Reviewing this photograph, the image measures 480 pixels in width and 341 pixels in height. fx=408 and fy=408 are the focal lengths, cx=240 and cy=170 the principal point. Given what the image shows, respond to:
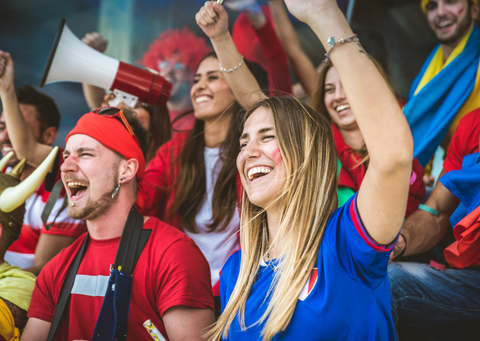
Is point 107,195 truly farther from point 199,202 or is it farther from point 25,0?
point 25,0

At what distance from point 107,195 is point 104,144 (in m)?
Answer: 0.27

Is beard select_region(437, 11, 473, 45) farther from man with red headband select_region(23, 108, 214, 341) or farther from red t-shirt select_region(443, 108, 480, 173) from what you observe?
man with red headband select_region(23, 108, 214, 341)

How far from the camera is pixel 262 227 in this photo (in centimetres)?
178

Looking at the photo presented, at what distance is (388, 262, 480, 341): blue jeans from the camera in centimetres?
200

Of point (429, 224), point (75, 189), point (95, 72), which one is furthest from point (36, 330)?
point (429, 224)

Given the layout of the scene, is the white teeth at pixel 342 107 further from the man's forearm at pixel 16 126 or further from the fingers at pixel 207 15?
the man's forearm at pixel 16 126

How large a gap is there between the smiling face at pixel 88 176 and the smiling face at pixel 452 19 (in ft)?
8.74

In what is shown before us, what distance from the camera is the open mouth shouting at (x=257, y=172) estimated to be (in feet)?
5.17

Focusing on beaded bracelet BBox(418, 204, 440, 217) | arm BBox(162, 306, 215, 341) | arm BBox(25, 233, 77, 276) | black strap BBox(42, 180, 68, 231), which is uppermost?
black strap BBox(42, 180, 68, 231)

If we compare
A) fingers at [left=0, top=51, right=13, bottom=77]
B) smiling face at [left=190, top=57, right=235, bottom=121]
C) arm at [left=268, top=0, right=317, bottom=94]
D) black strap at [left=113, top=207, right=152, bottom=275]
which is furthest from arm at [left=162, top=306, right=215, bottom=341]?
arm at [left=268, top=0, right=317, bottom=94]

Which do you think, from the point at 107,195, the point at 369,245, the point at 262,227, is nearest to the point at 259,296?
the point at 262,227

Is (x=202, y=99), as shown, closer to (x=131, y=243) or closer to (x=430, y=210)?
(x=131, y=243)

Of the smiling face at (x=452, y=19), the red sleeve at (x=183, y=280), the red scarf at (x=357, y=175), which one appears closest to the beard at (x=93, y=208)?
the red sleeve at (x=183, y=280)

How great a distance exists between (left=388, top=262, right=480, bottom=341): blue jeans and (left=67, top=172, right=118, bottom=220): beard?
153 centimetres
